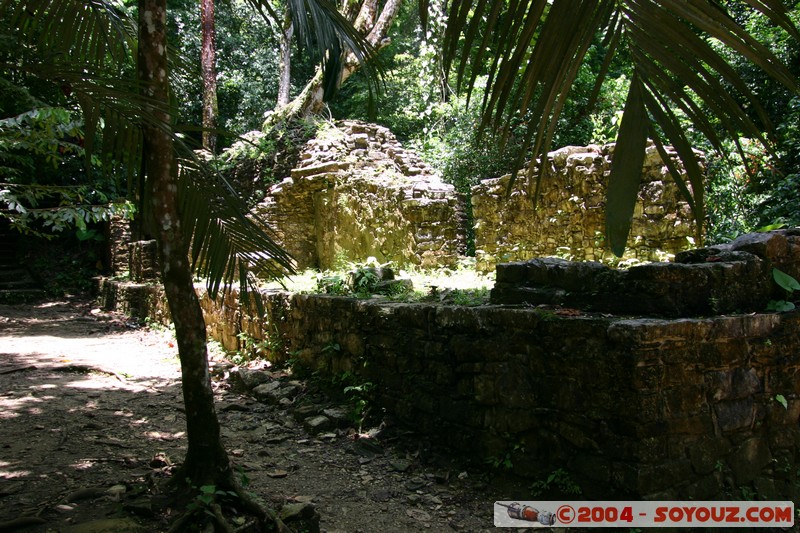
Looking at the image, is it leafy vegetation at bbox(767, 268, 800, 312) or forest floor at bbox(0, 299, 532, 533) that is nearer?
forest floor at bbox(0, 299, 532, 533)

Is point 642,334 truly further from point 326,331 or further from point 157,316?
point 157,316

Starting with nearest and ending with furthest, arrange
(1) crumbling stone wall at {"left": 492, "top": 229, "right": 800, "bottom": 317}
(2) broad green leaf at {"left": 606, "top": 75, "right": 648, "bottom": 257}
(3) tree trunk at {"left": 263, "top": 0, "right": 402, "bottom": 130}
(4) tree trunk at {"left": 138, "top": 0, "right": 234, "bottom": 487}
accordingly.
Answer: (2) broad green leaf at {"left": 606, "top": 75, "right": 648, "bottom": 257}, (4) tree trunk at {"left": 138, "top": 0, "right": 234, "bottom": 487}, (1) crumbling stone wall at {"left": 492, "top": 229, "right": 800, "bottom": 317}, (3) tree trunk at {"left": 263, "top": 0, "right": 402, "bottom": 130}

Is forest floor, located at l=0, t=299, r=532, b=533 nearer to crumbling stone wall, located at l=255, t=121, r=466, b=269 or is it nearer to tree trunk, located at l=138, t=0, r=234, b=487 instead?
tree trunk, located at l=138, t=0, r=234, b=487

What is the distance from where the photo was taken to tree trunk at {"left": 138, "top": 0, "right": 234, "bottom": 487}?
3135 mm

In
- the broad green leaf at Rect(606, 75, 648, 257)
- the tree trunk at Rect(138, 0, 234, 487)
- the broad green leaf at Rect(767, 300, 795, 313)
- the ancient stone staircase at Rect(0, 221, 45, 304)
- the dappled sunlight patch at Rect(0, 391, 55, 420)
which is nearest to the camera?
the broad green leaf at Rect(606, 75, 648, 257)

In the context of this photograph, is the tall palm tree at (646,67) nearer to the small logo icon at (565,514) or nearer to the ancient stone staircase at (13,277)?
the small logo icon at (565,514)

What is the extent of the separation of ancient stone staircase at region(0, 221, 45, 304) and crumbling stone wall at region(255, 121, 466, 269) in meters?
7.77

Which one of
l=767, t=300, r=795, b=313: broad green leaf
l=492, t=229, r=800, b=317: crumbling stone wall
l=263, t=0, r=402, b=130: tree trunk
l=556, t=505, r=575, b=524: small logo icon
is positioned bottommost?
l=556, t=505, r=575, b=524: small logo icon

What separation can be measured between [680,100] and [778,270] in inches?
155

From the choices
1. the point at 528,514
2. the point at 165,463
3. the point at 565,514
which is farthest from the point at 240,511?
the point at 565,514

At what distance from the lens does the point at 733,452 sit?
133 inches

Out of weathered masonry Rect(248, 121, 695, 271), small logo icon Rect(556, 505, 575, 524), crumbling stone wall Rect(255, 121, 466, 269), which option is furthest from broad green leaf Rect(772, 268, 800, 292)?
crumbling stone wall Rect(255, 121, 466, 269)

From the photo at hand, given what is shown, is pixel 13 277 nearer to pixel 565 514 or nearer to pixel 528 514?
pixel 528 514

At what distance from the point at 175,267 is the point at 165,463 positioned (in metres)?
1.48
